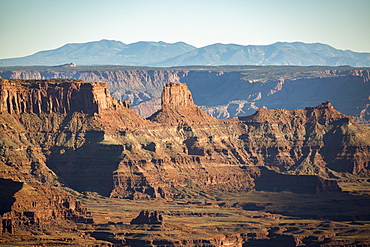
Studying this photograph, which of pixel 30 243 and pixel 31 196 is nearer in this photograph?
pixel 30 243

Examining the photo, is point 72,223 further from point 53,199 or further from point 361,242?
point 361,242

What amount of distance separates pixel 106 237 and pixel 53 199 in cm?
1093

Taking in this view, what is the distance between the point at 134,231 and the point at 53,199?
13.5 meters

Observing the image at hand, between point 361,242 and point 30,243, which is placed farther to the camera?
point 361,242

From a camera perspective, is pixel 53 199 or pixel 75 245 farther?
pixel 53 199

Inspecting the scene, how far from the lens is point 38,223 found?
628 feet

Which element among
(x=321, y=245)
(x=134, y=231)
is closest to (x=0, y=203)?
(x=134, y=231)

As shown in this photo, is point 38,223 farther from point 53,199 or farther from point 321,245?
point 321,245

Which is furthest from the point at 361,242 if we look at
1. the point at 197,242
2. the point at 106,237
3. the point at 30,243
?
the point at 30,243

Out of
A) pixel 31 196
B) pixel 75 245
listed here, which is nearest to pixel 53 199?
pixel 31 196

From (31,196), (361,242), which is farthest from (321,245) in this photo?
(31,196)

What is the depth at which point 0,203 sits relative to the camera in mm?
191375

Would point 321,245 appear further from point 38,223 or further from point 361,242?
point 38,223

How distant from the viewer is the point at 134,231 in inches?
7835
